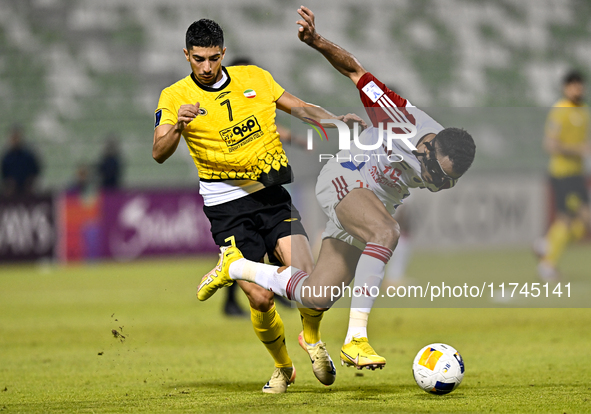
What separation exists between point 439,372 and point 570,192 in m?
7.64

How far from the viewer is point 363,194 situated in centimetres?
543

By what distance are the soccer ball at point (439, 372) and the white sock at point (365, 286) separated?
50cm

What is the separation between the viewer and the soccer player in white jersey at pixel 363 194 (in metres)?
5.01

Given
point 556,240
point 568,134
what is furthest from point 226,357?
point 568,134

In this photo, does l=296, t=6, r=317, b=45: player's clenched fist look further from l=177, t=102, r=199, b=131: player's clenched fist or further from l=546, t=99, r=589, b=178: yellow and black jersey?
l=546, t=99, r=589, b=178: yellow and black jersey

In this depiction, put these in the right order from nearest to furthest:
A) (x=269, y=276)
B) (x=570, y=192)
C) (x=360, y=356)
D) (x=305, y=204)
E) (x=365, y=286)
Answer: (x=360, y=356) → (x=365, y=286) → (x=269, y=276) → (x=570, y=192) → (x=305, y=204)

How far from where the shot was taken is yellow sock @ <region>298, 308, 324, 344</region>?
539 cm

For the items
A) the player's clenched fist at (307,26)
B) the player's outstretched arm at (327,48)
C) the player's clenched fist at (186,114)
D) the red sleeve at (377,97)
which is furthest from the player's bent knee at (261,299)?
the player's clenched fist at (307,26)

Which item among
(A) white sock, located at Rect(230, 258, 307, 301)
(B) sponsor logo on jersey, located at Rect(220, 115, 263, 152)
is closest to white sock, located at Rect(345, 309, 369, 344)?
(A) white sock, located at Rect(230, 258, 307, 301)

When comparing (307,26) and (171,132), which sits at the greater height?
(307,26)

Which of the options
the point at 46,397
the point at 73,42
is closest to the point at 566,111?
the point at 46,397

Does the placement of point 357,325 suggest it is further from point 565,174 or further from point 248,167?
point 565,174

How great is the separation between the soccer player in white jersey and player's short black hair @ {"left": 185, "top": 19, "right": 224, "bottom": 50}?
1.86 ft

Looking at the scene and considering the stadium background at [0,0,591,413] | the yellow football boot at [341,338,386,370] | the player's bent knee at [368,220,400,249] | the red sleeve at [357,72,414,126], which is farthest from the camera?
the stadium background at [0,0,591,413]
